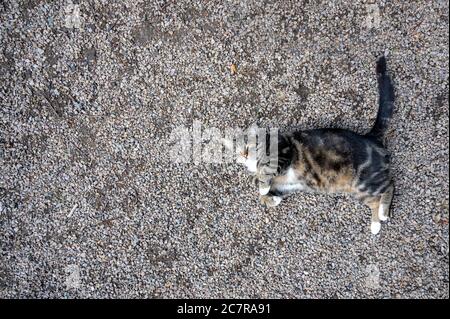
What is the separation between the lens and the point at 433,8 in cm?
198

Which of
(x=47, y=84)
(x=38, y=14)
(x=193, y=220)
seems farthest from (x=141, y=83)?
(x=193, y=220)

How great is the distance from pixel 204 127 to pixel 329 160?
28.1 inches

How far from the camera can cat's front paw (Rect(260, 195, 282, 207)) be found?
2.04 meters

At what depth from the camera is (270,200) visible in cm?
205

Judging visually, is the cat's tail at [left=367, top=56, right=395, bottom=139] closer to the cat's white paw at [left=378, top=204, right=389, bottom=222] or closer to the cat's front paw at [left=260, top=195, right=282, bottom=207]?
the cat's white paw at [left=378, top=204, right=389, bottom=222]

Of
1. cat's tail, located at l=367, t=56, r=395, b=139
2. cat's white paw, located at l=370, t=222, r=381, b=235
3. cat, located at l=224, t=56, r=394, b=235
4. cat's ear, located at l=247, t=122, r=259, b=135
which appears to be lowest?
cat's white paw, located at l=370, t=222, r=381, b=235

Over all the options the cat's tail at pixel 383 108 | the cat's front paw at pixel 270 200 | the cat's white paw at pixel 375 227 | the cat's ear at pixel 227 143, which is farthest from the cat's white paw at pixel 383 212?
the cat's ear at pixel 227 143

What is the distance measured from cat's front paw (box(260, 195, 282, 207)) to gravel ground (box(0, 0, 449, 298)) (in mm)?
53

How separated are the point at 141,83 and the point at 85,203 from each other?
75 centimetres

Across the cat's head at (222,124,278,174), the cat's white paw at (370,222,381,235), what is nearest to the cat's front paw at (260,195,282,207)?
the cat's head at (222,124,278,174)

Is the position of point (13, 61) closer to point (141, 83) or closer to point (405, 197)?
point (141, 83)
